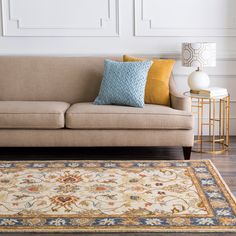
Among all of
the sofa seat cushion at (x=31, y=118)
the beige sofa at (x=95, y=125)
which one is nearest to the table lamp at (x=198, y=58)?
the beige sofa at (x=95, y=125)

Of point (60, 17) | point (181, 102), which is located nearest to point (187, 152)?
point (181, 102)

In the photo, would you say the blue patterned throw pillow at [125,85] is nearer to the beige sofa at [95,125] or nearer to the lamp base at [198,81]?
the beige sofa at [95,125]

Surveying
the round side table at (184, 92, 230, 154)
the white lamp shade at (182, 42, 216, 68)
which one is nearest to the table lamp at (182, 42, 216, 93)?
the white lamp shade at (182, 42, 216, 68)

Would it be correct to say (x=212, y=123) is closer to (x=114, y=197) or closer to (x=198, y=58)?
(x=198, y=58)

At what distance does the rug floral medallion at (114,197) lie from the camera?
293 cm

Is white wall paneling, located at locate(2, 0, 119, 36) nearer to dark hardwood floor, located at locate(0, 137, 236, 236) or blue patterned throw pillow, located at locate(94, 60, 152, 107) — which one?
blue patterned throw pillow, located at locate(94, 60, 152, 107)

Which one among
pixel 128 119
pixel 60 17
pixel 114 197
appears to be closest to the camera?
pixel 114 197

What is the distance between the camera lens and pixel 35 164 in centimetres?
409

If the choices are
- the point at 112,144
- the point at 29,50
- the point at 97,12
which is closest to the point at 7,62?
the point at 29,50

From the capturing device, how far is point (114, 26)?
4910 mm

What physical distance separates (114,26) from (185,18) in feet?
2.05

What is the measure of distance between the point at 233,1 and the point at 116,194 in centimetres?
232

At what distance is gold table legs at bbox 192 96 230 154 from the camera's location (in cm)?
460

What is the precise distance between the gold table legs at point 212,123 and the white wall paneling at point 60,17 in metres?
1.01
